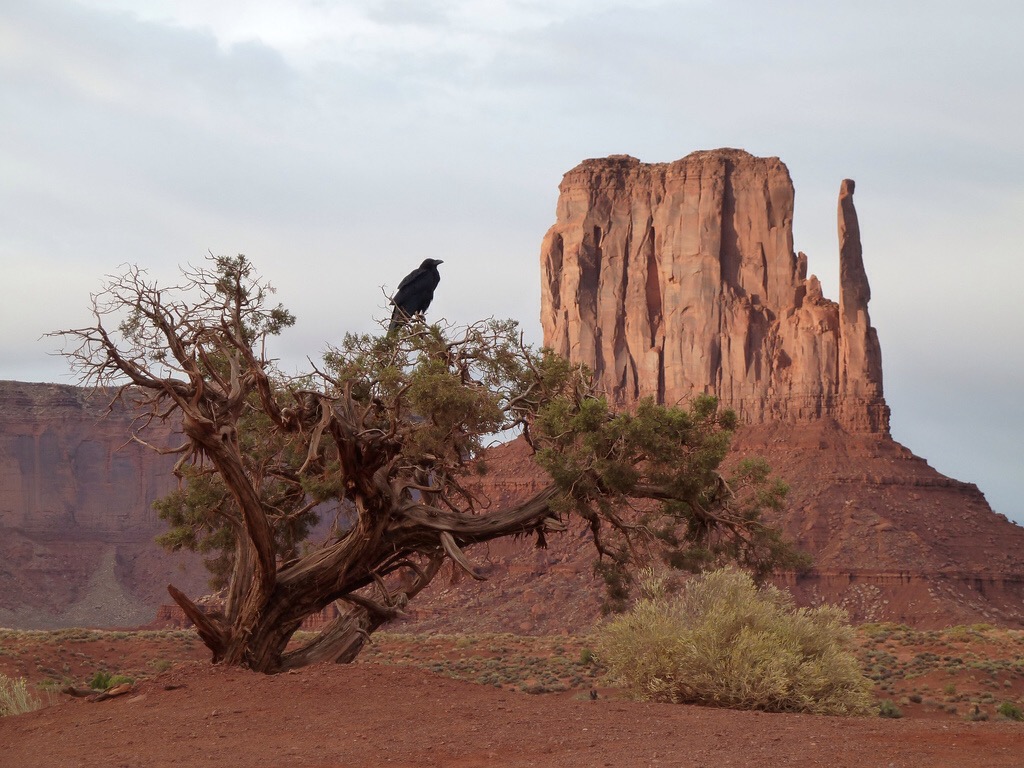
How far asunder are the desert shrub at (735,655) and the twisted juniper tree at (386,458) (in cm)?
166

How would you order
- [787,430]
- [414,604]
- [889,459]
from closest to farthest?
[414,604]
[889,459]
[787,430]

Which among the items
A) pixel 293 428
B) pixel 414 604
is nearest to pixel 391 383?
pixel 293 428

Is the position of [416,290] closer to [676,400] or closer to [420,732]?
[420,732]

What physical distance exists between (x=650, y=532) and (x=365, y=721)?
19.0ft

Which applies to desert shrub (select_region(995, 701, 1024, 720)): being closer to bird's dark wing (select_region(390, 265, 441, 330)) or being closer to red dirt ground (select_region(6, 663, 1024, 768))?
red dirt ground (select_region(6, 663, 1024, 768))

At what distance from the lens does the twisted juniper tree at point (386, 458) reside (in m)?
14.9

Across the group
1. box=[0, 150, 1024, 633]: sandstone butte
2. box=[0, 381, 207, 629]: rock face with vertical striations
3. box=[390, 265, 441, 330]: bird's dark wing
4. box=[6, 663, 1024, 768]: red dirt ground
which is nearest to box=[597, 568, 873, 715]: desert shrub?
box=[6, 663, 1024, 768]: red dirt ground

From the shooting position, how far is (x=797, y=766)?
1017cm

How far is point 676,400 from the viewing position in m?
60.7

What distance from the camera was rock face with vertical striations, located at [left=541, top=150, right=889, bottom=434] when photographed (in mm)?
78562

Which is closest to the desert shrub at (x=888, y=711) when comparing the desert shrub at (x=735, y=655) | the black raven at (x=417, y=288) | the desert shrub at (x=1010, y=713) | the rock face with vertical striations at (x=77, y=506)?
the desert shrub at (x=1010, y=713)

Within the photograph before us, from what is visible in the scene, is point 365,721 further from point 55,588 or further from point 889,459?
point 55,588

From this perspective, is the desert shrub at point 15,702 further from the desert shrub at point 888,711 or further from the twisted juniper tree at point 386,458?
the desert shrub at point 888,711

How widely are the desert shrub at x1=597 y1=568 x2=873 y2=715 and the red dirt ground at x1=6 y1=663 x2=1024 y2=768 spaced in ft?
2.75
